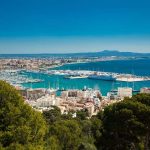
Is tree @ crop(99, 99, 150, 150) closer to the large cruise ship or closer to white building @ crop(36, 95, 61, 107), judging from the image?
white building @ crop(36, 95, 61, 107)

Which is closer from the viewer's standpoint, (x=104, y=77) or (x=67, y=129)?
(x=67, y=129)

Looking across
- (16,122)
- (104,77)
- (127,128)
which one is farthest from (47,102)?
(104,77)

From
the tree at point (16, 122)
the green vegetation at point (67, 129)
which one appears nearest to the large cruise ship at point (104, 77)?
the green vegetation at point (67, 129)

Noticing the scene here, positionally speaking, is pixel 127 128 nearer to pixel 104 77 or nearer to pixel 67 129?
pixel 67 129

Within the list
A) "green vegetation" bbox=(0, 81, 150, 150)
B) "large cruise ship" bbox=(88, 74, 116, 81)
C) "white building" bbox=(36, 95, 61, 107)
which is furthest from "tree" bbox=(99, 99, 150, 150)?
"large cruise ship" bbox=(88, 74, 116, 81)

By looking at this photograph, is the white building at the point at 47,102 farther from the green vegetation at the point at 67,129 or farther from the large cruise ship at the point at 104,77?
the large cruise ship at the point at 104,77

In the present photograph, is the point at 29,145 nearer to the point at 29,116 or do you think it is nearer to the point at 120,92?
the point at 29,116

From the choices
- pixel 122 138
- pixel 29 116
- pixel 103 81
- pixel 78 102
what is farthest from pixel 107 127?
pixel 103 81
